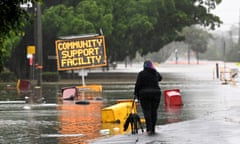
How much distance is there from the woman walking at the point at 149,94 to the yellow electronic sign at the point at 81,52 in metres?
21.2

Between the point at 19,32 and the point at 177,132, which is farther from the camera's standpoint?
the point at 177,132

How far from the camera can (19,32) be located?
417 inches

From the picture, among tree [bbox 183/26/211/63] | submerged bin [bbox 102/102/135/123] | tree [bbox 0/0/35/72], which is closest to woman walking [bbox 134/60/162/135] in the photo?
submerged bin [bbox 102/102/135/123]

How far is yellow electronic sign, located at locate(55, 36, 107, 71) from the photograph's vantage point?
3631cm

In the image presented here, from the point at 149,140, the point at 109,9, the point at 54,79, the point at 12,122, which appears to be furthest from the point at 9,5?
the point at 109,9

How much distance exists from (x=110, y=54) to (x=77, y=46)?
77.0 feet

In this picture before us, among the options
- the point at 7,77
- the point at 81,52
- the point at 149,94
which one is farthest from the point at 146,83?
the point at 7,77

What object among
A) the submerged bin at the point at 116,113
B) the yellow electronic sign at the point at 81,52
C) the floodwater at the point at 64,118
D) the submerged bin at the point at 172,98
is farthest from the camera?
the yellow electronic sign at the point at 81,52

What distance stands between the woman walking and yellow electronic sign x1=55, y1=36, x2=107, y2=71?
69.5 ft

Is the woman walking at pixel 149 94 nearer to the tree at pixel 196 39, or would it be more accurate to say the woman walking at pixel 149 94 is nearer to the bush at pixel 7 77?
the bush at pixel 7 77

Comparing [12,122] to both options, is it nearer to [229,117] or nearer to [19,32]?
[229,117]

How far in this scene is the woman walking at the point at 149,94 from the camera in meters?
14.9

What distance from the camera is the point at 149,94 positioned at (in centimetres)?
1486

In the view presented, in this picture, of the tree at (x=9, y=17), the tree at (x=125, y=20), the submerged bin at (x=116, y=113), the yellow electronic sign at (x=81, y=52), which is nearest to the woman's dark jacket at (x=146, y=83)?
the submerged bin at (x=116, y=113)
